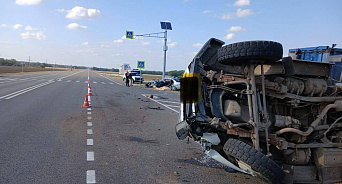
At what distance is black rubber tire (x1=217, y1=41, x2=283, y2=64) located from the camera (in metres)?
3.54

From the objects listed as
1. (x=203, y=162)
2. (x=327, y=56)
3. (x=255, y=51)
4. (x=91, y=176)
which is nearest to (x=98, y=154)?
(x=91, y=176)

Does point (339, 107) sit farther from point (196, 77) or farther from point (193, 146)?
point (193, 146)

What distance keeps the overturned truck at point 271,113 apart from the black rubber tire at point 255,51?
0.7 inches

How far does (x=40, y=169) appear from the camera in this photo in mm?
4527

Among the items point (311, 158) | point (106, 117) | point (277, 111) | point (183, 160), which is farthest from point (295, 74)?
point (106, 117)

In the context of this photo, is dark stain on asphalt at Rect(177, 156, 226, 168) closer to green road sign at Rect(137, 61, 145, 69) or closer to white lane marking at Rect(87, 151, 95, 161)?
white lane marking at Rect(87, 151, 95, 161)

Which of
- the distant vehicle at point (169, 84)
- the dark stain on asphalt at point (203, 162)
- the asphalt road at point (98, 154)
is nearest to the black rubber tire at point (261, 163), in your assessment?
the asphalt road at point (98, 154)

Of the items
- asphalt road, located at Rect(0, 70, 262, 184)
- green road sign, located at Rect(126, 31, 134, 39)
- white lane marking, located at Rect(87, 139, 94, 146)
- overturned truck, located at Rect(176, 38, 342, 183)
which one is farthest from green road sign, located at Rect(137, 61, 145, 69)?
overturned truck, located at Rect(176, 38, 342, 183)

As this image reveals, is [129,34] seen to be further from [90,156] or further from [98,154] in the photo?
[90,156]

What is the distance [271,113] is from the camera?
4.46m

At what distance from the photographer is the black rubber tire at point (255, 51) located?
3537 millimetres

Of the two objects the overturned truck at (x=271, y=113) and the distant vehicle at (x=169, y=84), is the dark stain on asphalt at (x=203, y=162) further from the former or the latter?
the distant vehicle at (x=169, y=84)

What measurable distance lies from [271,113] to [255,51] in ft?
4.51

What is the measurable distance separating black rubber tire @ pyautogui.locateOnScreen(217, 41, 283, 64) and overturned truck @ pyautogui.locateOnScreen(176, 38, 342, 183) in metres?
0.02
